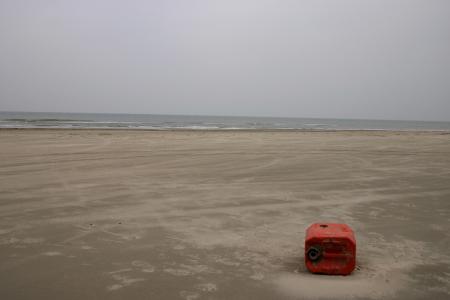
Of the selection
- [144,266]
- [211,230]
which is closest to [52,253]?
[144,266]

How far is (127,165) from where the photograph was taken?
9820 millimetres

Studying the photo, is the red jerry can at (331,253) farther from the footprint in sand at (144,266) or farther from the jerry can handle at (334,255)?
the footprint in sand at (144,266)

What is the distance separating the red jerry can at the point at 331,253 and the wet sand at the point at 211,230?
0.09m

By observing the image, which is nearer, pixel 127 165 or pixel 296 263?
pixel 296 263

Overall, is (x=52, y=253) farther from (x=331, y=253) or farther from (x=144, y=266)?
(x=331, y=253)

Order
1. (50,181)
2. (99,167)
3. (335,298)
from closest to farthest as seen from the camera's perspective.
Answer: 1. (335,298)
2. (50,181)
3. (99,167)

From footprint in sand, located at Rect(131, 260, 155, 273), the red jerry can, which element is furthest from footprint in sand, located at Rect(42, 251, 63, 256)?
the red jerry can

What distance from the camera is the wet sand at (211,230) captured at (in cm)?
317

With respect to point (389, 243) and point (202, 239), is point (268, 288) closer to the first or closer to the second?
point (202, 239)

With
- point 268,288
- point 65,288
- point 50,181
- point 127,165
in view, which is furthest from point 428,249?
point 127,165

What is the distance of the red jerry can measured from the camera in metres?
3.41

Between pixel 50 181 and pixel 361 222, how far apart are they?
19.1 ft

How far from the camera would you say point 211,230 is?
4.64 m

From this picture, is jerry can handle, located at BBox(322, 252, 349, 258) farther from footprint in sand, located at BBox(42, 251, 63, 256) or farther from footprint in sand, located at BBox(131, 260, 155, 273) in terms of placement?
footprint in sand, located at BBox(42, 251, 63, 256)
